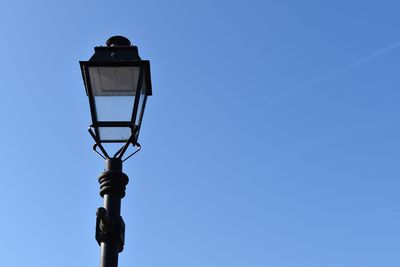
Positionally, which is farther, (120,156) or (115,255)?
(120,156)

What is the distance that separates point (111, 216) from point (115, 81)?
1204 millimetres

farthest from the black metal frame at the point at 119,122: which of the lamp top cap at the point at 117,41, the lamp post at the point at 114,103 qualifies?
the lamp top cap at the point at 117,41

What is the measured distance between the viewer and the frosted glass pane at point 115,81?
626 centimetres

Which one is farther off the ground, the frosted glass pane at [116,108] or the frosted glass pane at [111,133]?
the frosted glass pane at [116,108]

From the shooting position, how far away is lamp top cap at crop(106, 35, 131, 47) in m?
6.71

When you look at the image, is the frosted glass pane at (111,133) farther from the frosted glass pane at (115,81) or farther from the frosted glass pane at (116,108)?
the frosted glass pane at (115,81)

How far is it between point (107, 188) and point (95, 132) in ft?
1.73

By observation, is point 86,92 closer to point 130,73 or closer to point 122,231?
point 130,73

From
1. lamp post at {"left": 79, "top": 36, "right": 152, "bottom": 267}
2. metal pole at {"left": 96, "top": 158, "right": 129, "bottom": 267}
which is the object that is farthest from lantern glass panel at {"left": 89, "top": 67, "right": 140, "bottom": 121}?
metal pole at {"left": 96, "top": 158, "right": 129, "bottom": 267}

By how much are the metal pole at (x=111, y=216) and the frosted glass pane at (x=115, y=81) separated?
1.99ft

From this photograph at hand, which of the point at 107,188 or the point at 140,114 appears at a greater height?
the point at 140,114

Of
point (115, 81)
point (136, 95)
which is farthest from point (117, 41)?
point (136, 95)

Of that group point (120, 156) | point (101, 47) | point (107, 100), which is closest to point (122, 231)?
point (120, 156)

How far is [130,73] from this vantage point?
628 centimetres
